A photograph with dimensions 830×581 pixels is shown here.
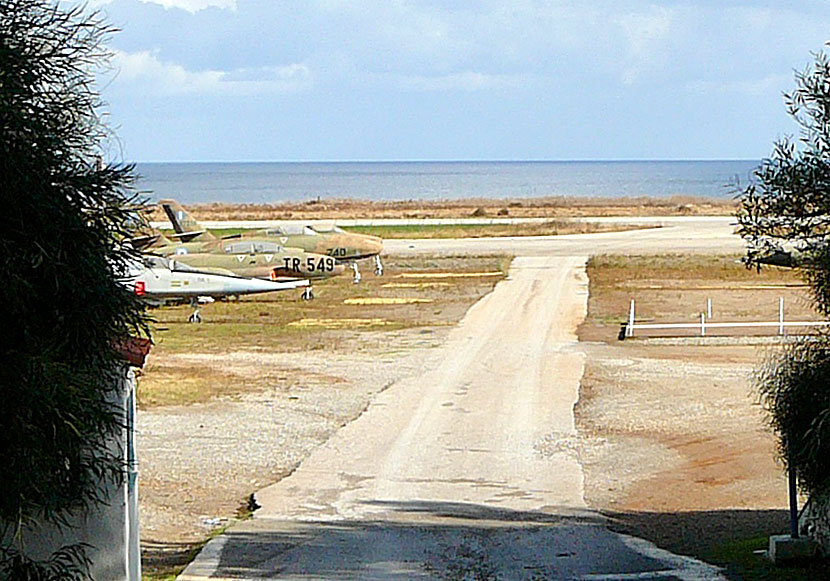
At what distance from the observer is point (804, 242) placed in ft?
34.7

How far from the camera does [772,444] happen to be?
59.9ft

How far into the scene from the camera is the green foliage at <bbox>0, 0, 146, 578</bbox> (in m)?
6.82

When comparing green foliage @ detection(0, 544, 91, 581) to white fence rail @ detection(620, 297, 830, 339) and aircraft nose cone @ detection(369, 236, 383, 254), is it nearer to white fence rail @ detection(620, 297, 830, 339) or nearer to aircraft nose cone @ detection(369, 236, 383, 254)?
white fence rail @ detection(620, 297, 830, 339)

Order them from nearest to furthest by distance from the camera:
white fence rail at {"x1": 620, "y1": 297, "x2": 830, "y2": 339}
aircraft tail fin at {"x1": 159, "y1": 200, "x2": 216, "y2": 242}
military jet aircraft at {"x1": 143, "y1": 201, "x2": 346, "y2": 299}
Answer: white fence rail at {"x1": 620, "y1": 297, "x2": 830, "y2": 339} < military jet aircraft at {"x1": 143, "y1": 201, "x2": 346, "y2": 299} < aircraft tail fin at {"x1": 159, "y1": 200, "x2": 216, "y2": 242}

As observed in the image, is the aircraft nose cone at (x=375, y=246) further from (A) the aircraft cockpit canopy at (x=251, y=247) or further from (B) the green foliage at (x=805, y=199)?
(B) the green foliage at (x=805, y=199)

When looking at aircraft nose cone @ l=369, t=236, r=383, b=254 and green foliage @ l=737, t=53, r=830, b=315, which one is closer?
green foliage @ l=737, t=53, r=830, b=315

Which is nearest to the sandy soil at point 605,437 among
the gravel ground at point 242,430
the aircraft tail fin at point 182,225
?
the gravel ground at point 242,430

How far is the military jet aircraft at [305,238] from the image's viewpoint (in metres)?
41.6

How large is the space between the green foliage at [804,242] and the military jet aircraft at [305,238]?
99.0 feet

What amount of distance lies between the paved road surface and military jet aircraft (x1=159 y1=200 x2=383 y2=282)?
623 inches

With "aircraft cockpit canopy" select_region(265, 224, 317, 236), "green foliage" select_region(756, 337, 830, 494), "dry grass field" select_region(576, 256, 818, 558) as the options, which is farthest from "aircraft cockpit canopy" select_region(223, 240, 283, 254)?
"green foliage" select_region(756, 337, 830, 494)

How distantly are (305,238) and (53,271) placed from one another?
115 ft

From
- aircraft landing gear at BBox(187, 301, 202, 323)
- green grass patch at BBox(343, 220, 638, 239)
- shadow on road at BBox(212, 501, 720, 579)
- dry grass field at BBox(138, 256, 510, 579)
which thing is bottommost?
shadow on road at BBox(212, 501, 720, 579)

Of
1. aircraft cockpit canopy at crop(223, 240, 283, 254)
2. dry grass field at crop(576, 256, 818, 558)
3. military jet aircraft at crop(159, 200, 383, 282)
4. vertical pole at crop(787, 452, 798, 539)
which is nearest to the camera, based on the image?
vertical pole at crop(787, 452, 798, 539)
